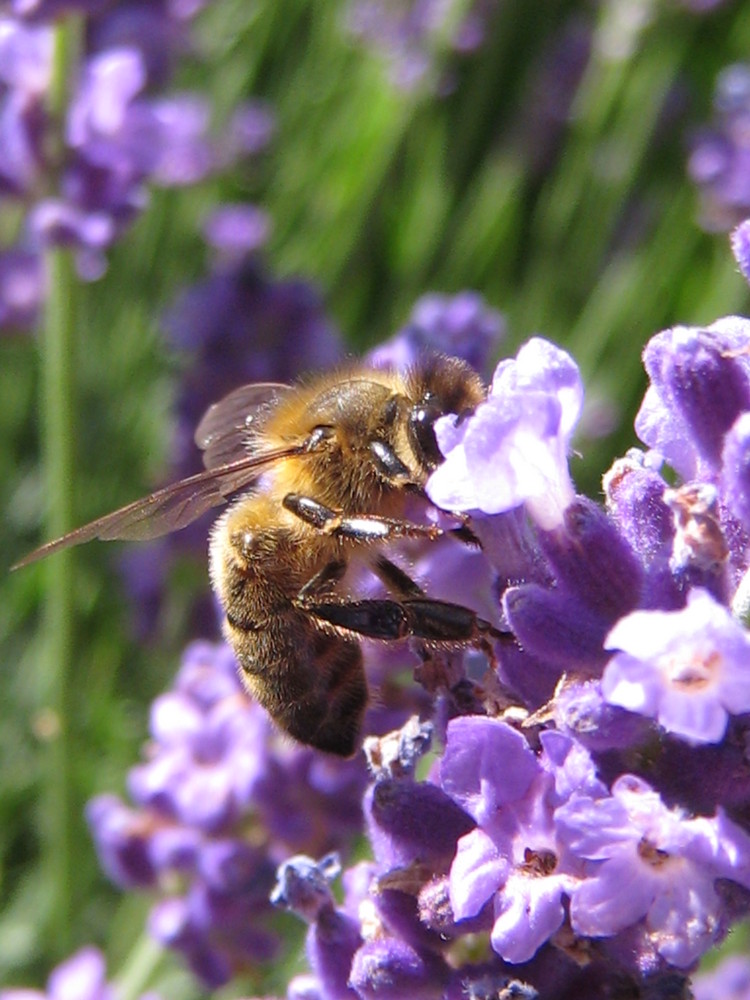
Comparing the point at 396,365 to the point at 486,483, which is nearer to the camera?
the point at 486,483

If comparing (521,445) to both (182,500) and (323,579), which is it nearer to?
(323,579)

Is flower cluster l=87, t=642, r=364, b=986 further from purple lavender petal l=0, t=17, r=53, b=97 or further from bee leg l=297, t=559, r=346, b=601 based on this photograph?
purple lavender petal l=0, t=17, r=53, b=97

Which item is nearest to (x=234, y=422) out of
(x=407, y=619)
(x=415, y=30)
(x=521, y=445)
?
(x=407, y=619)

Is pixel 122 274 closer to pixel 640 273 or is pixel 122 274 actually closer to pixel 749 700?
pixel 640 273

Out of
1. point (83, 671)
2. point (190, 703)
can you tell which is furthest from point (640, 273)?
point (190, 703)

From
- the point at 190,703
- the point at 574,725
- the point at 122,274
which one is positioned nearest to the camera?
the point at 574,725

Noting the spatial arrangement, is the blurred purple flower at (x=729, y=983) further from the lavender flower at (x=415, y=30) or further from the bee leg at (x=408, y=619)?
the lavender flower at (x=415, y=30)

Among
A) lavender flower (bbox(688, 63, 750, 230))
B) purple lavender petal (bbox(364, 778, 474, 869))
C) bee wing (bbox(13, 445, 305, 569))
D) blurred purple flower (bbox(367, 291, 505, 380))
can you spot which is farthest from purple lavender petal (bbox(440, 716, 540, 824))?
lavender flower (bbox(688, 63, 750, 230))
